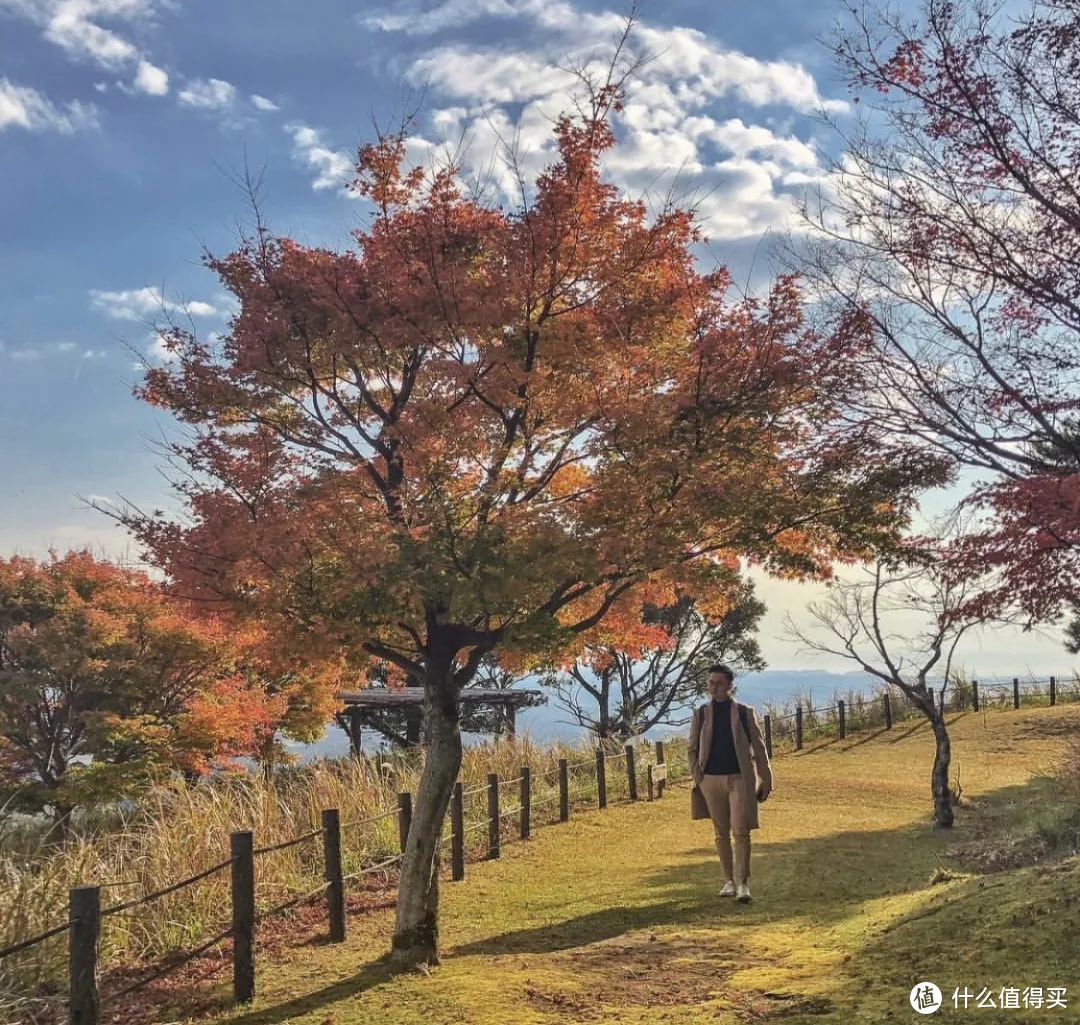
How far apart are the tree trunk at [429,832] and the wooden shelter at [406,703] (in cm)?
1387

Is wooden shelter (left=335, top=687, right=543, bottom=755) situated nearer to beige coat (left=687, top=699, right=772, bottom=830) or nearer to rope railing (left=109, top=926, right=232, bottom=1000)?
beige coat (left=687, top=699, right=772, bottom=830)

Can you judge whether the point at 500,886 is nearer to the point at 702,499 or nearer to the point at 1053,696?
the point at 702,499

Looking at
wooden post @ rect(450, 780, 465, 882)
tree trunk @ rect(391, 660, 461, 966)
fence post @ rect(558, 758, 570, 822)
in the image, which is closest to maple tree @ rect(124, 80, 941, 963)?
tree trunk @ rect(391, 660, 461, 966)

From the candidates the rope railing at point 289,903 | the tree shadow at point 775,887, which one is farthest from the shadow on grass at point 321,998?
the tree shadow at point 775,887

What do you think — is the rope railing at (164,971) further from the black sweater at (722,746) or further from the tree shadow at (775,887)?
the black sweater at (722,746)

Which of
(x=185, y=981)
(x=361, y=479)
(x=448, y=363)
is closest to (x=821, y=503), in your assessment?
(x=448, y=363)

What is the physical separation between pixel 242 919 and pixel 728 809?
3.86m

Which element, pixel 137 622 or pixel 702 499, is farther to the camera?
pixel 137 622

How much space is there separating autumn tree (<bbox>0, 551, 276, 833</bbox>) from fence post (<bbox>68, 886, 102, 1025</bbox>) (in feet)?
31.7

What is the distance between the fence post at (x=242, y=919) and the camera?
5777 millimetres

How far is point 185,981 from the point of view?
629cm

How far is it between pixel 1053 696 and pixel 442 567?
92.7ft

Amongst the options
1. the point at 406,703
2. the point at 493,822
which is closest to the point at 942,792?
the point at 493,822

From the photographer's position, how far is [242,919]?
5941 mm
